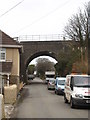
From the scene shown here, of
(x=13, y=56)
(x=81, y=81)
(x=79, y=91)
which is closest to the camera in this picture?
(x=79, y=91)

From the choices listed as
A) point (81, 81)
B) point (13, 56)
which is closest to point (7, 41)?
point (13, 56)

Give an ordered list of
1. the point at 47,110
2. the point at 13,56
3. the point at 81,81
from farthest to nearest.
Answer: the point at 13,56
the point at 81,81
the point at 47,110

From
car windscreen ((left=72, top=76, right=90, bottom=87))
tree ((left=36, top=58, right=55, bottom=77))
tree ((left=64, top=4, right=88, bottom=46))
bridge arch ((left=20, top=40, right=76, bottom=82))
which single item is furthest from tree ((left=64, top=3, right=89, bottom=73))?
tree ((left=36, top=58, right=55, bottom=77))

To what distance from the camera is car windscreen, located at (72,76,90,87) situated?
21180 millimetres

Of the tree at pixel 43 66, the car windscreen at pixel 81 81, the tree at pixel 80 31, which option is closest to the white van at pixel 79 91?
the car windscreen at pixel 81 81

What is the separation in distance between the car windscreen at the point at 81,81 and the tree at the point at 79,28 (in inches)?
1127

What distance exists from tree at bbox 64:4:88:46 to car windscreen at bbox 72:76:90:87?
2864cm

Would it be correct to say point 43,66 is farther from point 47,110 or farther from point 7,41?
point 47,110

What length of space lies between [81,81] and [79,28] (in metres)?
31.7

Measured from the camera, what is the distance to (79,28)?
52500mm

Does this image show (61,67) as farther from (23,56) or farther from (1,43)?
(1,43)

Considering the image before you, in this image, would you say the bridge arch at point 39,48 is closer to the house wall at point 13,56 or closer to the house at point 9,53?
the house at point 9,53

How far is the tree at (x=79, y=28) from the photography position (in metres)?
51.2

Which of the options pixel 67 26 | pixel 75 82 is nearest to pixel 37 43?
pixel 67 26
